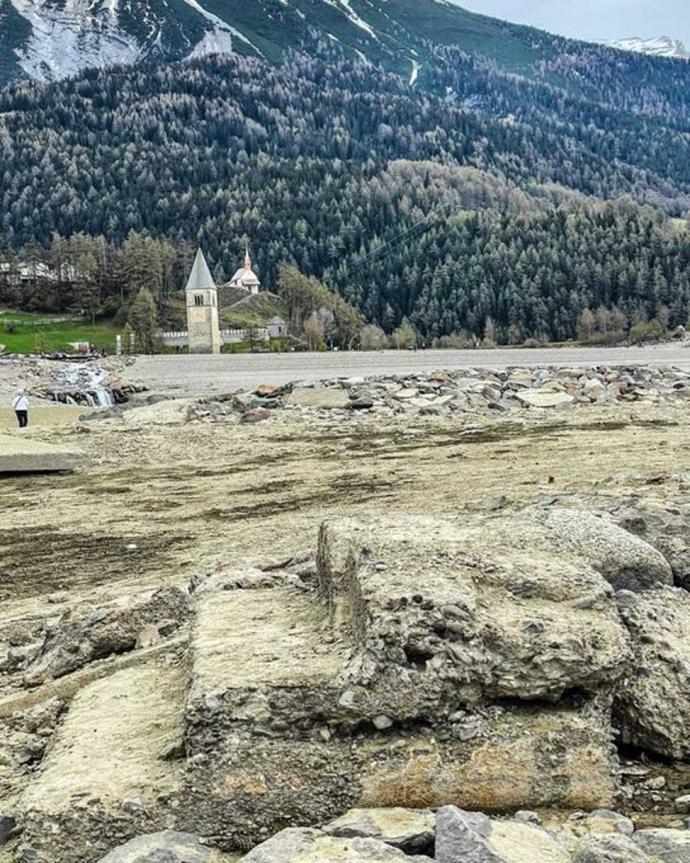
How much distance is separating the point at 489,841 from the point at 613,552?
316 centimetres

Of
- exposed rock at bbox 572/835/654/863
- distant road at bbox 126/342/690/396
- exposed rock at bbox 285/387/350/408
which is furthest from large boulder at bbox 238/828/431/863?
distant road at bbox 126/342/690/396

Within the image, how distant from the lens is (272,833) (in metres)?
4.24

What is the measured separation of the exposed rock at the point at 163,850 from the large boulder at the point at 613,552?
3.31 meters

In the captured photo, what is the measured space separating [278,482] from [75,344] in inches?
3892

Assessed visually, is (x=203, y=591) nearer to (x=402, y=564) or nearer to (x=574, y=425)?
(x=402, y=564)

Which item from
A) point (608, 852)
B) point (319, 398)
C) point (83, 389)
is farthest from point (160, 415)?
point (608, 852)

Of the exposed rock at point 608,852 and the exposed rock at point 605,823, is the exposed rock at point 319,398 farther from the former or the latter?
the exposed rock at point 608,852

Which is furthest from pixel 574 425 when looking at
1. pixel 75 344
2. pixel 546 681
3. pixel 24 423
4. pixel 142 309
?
pixel 142 309

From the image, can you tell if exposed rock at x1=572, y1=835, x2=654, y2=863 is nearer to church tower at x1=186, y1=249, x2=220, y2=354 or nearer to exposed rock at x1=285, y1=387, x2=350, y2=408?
exposed rock at x1=285, y1=387, x2=350, y2=408

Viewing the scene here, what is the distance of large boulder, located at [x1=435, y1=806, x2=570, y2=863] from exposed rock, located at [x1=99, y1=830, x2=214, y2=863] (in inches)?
42.6

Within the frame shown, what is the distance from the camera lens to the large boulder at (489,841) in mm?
3625

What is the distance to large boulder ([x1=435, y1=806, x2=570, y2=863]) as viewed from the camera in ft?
11.9

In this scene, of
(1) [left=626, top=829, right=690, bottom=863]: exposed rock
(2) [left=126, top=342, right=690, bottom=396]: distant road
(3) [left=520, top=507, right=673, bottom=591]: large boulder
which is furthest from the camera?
(2) [left=126, top=342, right=690, bottom=396]: distant road

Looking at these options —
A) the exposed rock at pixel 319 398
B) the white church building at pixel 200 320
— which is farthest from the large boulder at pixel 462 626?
the white church building at pixel 200 320
